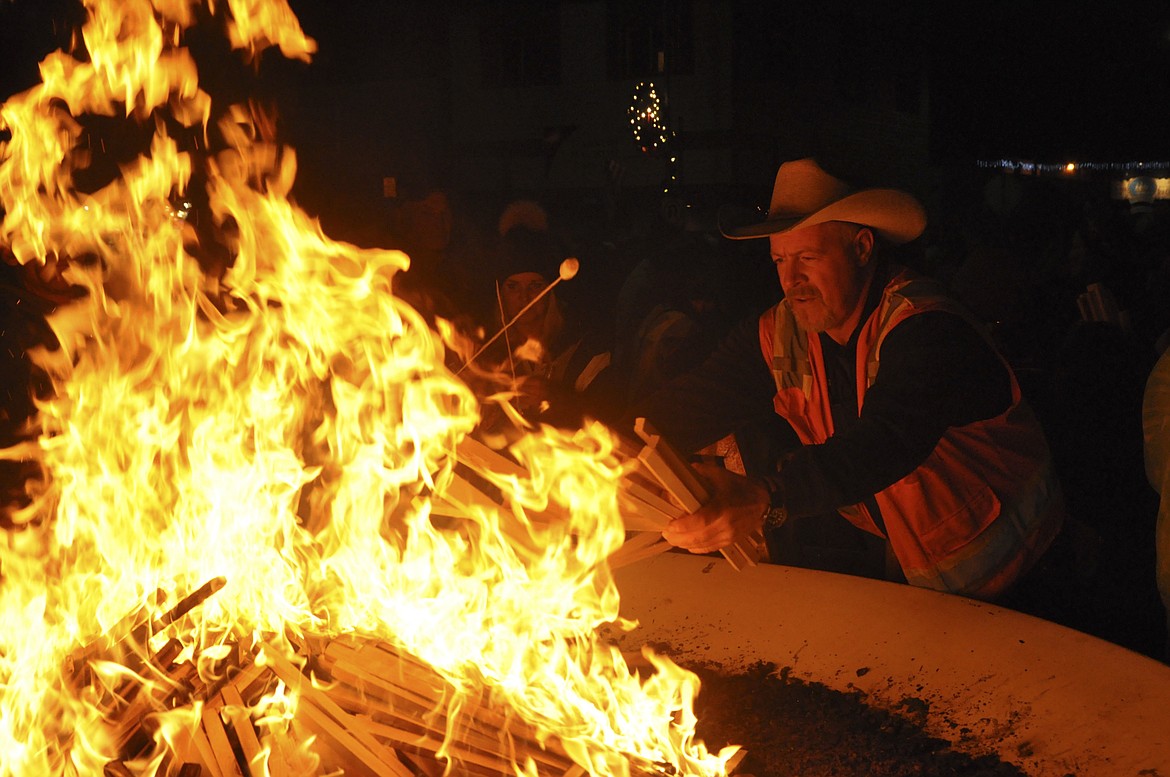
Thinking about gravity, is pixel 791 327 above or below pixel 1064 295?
above

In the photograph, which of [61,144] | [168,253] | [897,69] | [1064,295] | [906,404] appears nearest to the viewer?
[906,404]

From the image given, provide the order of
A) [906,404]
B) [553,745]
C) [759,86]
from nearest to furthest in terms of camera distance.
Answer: [553,745]
[906,404]
[759,86]

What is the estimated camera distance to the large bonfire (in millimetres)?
2258

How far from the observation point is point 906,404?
2695 mm

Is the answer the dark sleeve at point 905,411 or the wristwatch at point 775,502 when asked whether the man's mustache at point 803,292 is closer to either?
the dark sleeve at point 905,411

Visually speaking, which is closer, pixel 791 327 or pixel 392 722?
pixel 392 722

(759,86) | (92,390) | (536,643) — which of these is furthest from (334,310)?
(759,86)

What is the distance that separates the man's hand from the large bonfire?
24 cm

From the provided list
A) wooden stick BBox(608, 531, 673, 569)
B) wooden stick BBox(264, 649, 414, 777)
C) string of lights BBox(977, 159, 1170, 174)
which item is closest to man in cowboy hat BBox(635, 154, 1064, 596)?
wooden stick BBox(608, 531, 673, 569)

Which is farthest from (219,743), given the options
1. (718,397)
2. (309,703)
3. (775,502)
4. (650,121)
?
(650,121)

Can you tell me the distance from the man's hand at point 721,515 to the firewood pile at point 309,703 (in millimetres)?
43

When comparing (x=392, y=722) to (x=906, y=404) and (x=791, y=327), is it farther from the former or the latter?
(x=791, y=327)

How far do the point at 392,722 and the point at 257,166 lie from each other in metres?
2.51

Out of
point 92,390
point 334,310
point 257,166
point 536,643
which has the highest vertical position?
point 257,166
